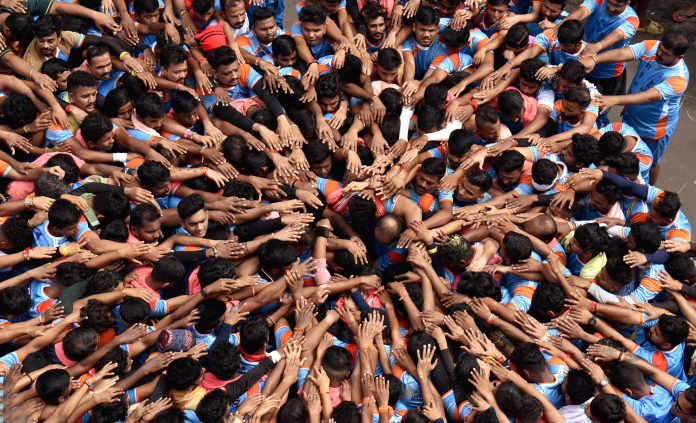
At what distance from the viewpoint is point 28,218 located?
22.1ft

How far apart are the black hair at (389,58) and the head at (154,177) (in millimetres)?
2507

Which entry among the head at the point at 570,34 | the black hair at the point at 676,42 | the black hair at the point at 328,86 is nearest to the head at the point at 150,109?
the black hair at the point at 328,86

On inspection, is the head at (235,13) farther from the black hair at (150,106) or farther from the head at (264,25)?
the black hair at (150,106)

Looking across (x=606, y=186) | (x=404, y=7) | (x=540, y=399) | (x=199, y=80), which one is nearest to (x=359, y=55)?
(x=404, y=7)

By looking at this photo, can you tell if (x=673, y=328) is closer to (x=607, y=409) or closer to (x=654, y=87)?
(x=607, y=409)

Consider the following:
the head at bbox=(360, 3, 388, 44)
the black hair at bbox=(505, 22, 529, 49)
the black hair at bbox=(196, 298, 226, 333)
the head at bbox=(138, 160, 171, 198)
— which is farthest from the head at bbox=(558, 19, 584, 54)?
the black hair at bbox=(196, 298, 226, 333)

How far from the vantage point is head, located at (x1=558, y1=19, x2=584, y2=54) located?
26.4 feet

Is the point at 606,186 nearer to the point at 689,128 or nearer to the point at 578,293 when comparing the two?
the point at 578,293

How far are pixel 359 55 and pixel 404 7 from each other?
87cm

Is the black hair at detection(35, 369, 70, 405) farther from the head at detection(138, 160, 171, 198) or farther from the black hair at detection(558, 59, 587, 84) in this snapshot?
the black hair at detection(558, 59, 587, 84)

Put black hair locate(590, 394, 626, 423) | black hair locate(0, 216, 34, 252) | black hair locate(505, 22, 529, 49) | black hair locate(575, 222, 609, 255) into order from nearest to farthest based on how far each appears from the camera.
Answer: black hair locate(590, 394, 626, 423) < black hair locate(0, 216, 34, 252) < black hair locate(575, 222, 609, 255) < black hair locate(505, 22, 529, 49)

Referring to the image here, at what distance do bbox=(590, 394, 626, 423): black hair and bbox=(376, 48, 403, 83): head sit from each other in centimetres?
387

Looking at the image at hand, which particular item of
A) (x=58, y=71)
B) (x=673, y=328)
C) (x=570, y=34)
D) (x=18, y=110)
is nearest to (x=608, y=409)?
(x=673, y=328)

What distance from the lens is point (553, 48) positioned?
844cm
